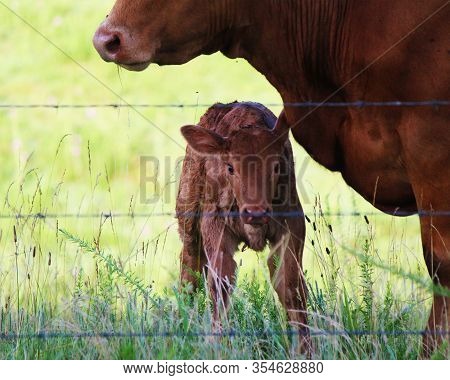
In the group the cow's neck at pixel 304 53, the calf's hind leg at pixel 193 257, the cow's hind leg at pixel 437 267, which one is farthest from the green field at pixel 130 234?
the cow's neck at pixel 304 53

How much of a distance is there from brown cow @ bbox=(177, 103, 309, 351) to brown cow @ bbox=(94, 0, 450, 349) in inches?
10.0

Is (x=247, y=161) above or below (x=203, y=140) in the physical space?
below

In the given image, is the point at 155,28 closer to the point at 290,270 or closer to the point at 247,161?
the point at 247,161

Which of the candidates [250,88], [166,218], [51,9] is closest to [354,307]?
[166,218]

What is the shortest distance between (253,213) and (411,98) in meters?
1.01

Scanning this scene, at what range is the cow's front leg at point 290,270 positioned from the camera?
19.6 feet

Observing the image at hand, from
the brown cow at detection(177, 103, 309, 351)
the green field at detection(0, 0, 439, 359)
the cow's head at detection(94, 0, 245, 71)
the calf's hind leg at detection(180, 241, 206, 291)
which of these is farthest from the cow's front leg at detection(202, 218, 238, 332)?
the cow's head at detection(94, 0, 245, 71)

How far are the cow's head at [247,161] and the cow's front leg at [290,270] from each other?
205mm

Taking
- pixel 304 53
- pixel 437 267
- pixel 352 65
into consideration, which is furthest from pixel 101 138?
pixel 437 267

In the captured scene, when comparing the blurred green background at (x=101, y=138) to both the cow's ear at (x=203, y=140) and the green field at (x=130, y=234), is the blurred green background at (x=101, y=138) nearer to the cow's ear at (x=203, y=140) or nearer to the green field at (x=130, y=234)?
the green field at (x=130, y=234)

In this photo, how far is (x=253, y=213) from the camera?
Result: 577 cm

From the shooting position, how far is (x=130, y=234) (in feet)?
29.2

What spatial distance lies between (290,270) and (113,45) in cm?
155

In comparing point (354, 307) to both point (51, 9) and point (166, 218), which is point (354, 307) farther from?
point (51, 9)
